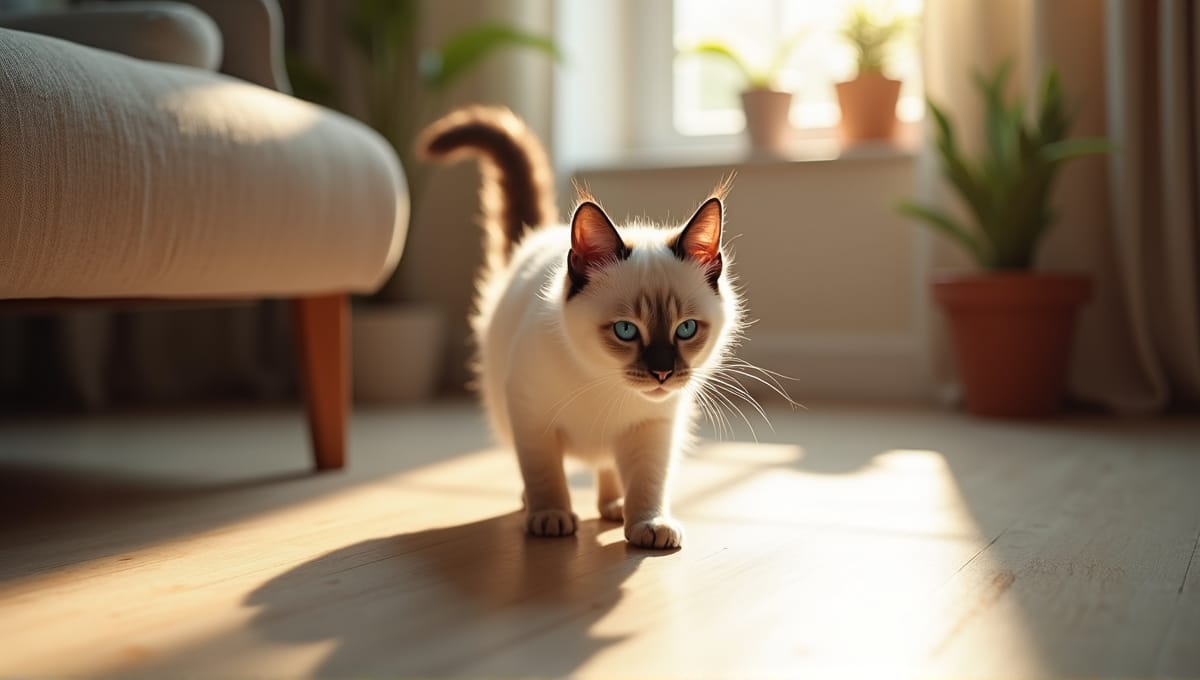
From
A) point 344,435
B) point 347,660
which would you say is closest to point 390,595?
point 347,660

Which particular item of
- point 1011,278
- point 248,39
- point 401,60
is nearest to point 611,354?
point 248,39

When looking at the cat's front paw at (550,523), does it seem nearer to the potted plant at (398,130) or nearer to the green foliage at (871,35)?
the potted plant at (398,130)

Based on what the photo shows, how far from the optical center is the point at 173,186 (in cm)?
151

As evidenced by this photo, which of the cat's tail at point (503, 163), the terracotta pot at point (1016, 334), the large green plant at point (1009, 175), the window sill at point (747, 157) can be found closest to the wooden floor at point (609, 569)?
the cat's tail at point (503, 163)

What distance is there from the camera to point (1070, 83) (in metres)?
2.83

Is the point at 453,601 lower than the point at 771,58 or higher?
lower

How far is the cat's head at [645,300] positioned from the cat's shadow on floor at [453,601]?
226 mm

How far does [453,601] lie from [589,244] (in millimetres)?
429

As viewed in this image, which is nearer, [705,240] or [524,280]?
[705,240]

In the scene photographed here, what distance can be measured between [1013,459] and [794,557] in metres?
0.91

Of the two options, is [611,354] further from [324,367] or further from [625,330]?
[324,367]

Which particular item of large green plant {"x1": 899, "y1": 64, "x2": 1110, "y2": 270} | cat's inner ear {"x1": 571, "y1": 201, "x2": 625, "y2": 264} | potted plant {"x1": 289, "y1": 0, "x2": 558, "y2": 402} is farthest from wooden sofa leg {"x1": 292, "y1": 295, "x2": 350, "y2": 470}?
large green plant {"x1": 899, "y1": 64, "x2": 1110, "y2": 270}

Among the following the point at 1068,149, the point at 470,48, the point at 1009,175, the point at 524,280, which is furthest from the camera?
the point at 470,48

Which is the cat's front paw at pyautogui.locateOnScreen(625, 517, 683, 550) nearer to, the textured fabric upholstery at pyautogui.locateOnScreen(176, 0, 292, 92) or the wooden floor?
the wooden floor
